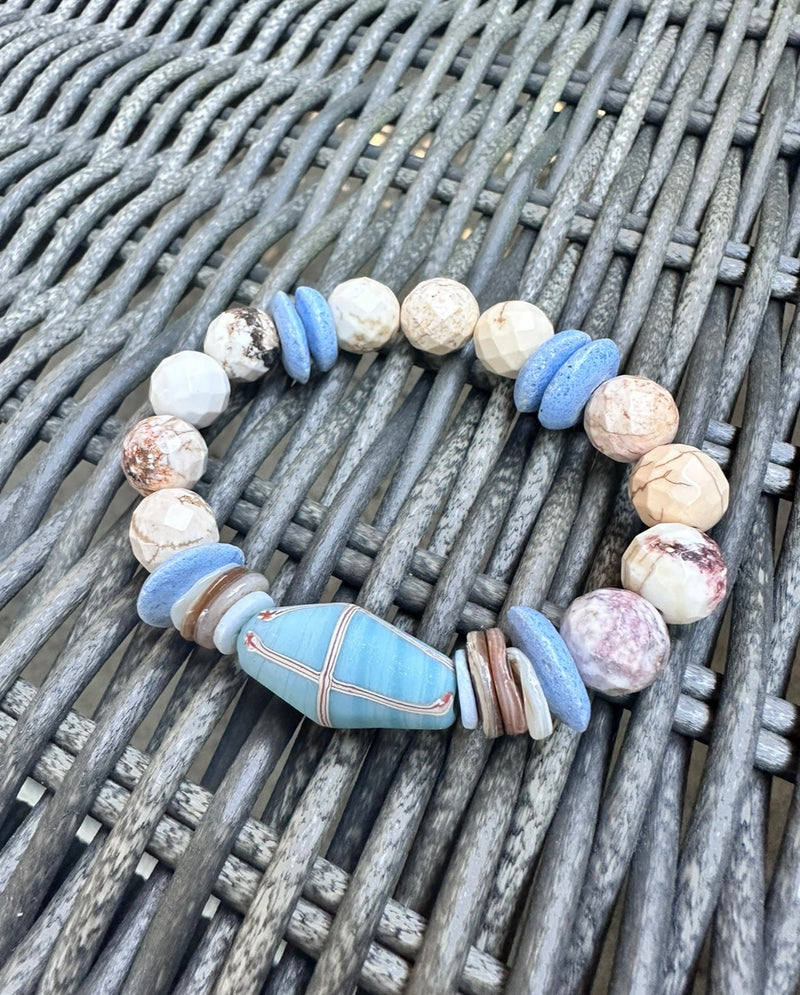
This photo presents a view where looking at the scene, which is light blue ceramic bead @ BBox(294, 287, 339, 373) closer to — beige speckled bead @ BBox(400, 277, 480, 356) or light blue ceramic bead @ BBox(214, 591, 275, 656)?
beige speckled bead @ BBox(400, 277, 480, 356)

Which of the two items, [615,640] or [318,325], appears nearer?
[615,640]

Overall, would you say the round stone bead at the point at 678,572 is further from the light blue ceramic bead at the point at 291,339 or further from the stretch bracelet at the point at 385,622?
the light blue ceramic bead at the point at 291,339

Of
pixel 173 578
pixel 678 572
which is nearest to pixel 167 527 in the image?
pixel 173 578

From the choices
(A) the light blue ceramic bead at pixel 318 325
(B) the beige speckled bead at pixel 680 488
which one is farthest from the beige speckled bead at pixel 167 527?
(B) the beige speckled bead at pixel 680 488

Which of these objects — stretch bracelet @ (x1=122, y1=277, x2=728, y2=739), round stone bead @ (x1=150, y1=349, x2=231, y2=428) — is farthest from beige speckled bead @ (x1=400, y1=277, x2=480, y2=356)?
round stone bead @ (x1=150, y1=349, x2=231, y2=428)

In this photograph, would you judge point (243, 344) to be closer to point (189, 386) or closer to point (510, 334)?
point (189, 386)
